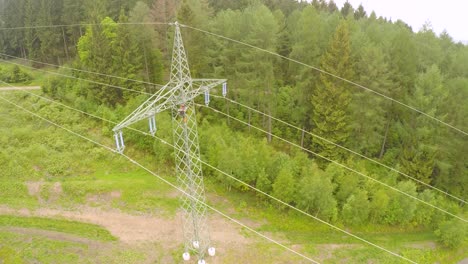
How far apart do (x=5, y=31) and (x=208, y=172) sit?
1460 inches

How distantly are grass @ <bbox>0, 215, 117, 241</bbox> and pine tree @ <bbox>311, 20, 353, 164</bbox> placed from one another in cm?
1533

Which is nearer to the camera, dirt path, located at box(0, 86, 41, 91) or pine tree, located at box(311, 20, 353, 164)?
pine tree, located at box(311, 20, 353, 164)

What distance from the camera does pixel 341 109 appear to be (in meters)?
23.5

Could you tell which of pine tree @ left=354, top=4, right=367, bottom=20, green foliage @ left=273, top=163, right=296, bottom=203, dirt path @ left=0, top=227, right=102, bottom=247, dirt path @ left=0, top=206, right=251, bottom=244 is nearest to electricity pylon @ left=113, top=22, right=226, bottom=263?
dirt path @ left=0, top=206, right=251, bottom=244

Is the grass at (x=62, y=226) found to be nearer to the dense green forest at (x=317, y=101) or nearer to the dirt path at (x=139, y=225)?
the dirt path at (x=139, y=225)

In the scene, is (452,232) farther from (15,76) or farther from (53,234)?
(15,76)

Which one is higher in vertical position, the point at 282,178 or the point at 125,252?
the point at 282,178

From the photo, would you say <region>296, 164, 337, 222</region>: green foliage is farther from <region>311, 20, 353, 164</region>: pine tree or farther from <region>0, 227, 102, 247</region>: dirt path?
<region>0, 227, 102, 247</region>: dirt path

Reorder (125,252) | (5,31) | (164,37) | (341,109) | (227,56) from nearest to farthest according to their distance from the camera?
(125,252), (341,109), (227,56), (164,37), (5,31)

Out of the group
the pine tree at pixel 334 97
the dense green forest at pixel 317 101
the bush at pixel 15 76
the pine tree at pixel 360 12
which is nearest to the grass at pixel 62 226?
the dense green forest at pixel 317 101

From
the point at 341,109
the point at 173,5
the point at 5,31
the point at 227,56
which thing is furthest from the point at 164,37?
the point at 5,31

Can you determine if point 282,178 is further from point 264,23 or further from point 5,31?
point 5,31

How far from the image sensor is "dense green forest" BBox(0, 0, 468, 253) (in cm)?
2116

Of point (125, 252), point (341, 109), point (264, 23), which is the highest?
point (264, 23)
